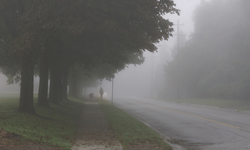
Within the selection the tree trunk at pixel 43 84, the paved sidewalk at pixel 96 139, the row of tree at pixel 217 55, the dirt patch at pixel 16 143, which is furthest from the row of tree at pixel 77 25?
the row of tree at pixel 217 55

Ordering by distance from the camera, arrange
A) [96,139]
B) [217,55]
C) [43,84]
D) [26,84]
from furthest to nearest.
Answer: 1. [217,55]
2. [43,84]
3. [26,84]
4. [96,139]

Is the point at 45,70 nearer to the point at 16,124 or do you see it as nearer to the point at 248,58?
the point at 16,124

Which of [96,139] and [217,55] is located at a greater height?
[217,55]

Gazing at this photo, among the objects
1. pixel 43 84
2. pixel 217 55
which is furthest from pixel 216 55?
pixel 43 84

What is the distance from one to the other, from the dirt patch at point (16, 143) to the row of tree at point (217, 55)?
93.9 feet

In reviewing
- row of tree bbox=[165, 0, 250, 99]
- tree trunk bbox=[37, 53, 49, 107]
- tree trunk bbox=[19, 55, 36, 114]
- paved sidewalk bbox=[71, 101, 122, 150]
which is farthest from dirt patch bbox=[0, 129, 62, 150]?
row of tree bbox=[165, 0, 250, 99]

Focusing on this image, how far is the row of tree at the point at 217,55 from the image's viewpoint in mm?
32731

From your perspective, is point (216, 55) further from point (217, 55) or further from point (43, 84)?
point (43, 84)

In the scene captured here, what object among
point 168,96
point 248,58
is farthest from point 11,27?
point 168,96

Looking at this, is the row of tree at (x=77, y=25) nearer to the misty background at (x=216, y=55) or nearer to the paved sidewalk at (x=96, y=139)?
the paved sidewalk at (x=96, y=139)

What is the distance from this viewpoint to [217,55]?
44.6m

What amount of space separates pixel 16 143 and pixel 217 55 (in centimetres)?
4149

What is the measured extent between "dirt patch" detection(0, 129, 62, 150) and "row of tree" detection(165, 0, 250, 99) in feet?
93.9

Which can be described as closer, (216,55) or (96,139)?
(96,139)
